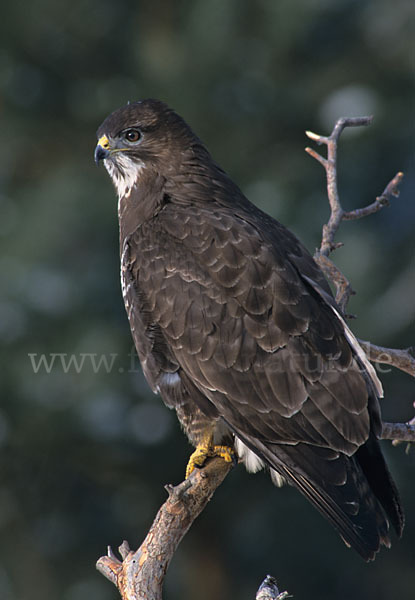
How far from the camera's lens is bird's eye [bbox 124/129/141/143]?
14.4ft

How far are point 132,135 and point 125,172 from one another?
191 mm

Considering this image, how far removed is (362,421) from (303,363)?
1.09 feet

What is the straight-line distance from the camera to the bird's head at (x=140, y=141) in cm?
433

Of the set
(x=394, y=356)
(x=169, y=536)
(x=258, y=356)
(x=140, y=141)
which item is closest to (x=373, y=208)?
(x=394, y=356)

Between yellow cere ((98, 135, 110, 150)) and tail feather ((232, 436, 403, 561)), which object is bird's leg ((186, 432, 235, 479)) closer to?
tail feather ((232, 436, 403, 561))

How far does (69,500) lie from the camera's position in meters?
9.66

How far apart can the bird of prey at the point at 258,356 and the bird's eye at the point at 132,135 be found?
0.51 m

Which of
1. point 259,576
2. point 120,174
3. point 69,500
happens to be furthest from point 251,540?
point 120,174

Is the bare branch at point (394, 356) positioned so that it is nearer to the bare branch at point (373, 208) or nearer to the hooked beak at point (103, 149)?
the bare branch at point (373, 208)

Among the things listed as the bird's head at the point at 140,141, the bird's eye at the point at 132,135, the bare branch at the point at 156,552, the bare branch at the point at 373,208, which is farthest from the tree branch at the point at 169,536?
the bird's eye at the point at 132,135

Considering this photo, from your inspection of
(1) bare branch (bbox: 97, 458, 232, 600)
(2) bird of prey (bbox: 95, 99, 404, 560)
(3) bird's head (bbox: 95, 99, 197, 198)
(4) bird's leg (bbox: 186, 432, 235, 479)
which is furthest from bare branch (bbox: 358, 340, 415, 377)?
(3) bird's head (bbox: 95, 99, 197, 198)

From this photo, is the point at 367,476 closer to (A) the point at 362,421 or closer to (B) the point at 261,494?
(A) the point at 362,421

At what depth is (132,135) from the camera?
14.4 ft

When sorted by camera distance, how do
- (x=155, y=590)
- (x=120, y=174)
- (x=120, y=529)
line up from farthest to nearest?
1. (x=120, y=529)
2. (x=120, y=174)
3. (x=155, y=590)
